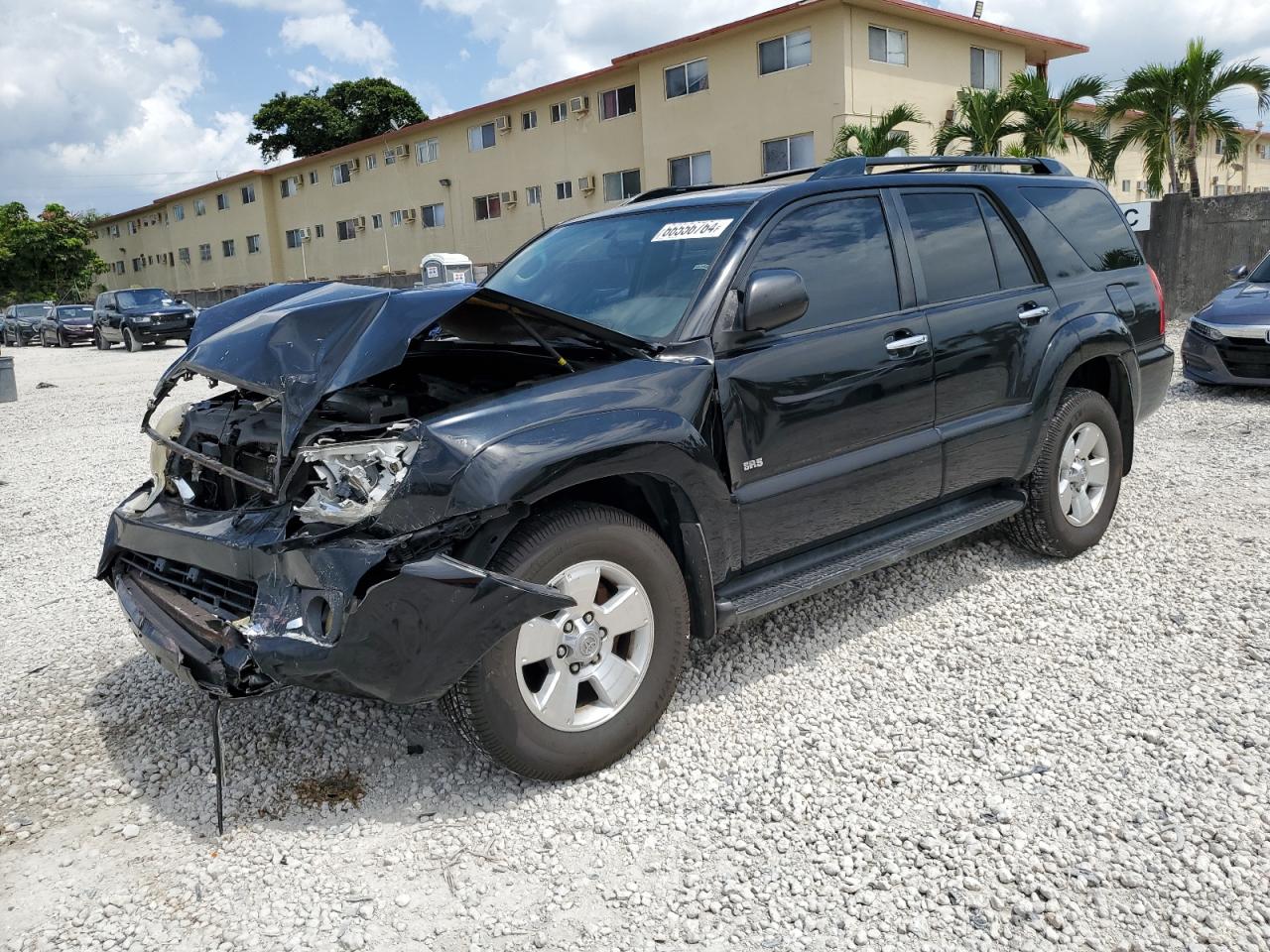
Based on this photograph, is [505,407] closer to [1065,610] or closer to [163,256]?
[1065,610]

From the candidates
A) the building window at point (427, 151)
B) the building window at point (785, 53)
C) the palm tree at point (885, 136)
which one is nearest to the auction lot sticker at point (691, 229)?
the palm tree at point (885, 136)

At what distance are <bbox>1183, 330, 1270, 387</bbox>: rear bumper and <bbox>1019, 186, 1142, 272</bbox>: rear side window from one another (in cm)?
502

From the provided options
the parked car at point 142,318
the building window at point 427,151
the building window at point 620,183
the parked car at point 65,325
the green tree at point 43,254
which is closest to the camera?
the parked car at point 142,318

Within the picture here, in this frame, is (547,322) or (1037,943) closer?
(1037,943)

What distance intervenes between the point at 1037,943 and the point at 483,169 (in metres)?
33.6

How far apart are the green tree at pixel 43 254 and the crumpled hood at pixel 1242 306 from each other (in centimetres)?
5775

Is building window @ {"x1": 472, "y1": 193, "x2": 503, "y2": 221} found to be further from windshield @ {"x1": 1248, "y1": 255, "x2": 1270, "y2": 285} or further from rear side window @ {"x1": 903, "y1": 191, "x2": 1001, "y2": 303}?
rear side window @ {"x1": 903, "y1": 191, "x2": 1001, "y2": 303}

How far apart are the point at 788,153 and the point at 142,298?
698 inches

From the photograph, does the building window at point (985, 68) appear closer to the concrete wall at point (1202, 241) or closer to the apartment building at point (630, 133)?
the apartment building at point (630, 133)

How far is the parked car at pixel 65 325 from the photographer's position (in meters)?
31.7

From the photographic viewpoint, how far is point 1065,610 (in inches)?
171

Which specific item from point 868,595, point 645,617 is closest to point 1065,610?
point 868,595

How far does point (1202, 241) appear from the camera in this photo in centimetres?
1575

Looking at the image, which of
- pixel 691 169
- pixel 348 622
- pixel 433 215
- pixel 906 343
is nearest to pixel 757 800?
pixel 348 622
